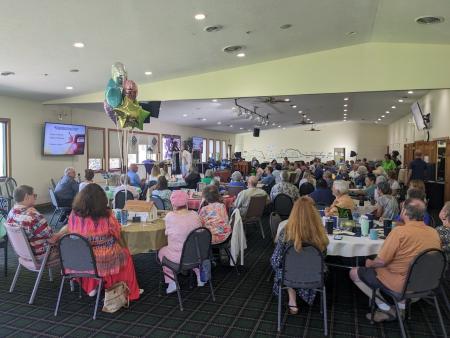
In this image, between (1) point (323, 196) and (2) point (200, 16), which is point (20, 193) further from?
(1) point (323, 196)

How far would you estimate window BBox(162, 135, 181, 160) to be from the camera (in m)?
16.0

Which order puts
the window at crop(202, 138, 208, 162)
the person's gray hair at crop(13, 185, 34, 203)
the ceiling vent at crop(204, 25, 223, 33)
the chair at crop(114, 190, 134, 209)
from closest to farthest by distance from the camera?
1. the person's gray hair at crop(13, 185, 34, 203)
2. the ceiling vent at crop(204, 25, 223, 33)
3. the chair at crop(114, 190, 134, 209)
4. the window at crop(202, 138, 208, 162)

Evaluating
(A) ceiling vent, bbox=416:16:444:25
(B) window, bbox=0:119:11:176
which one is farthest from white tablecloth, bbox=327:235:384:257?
(B) window, bbox=0:119:11:176

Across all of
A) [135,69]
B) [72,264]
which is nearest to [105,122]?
[135,69]

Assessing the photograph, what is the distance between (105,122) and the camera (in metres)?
11.9

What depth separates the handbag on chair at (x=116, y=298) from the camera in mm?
3428

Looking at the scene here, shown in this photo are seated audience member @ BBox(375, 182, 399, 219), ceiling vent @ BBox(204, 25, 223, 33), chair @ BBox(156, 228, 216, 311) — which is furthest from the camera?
ceiling vent @ BBox(204, 25, 223, 33)

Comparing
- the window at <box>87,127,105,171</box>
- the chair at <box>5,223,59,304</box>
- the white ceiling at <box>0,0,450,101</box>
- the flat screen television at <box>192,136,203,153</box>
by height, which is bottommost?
the chair at <box>5,223,59,304</box>

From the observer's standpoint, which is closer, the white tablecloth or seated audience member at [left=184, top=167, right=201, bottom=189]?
the white tablecloth

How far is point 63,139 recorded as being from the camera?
10.1 meters

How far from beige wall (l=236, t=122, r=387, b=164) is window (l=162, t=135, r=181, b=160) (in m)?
9.91

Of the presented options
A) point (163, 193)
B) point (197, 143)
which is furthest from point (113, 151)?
point (163, 193)

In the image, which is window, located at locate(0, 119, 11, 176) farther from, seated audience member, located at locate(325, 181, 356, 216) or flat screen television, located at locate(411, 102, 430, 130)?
flat screen television, located at locate(411, 102, 430, 130)

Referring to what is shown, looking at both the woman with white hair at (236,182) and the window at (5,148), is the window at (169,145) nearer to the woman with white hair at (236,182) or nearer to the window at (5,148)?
the window at (5,148)
